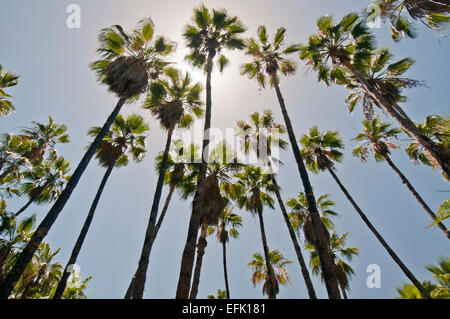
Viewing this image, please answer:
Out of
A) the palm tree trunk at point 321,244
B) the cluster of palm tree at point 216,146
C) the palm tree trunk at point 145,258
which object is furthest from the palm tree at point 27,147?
the palm tree trunk at point 321,244

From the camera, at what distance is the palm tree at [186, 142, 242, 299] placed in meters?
11.4

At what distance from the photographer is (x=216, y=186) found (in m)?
12.0

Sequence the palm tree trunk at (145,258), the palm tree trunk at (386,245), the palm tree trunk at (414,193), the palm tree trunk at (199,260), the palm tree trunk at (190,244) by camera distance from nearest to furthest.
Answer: the palm tree trunk at (190,244) → the palm tree trunk at (145,258) → the palm tree trunk at (199,260) → the palm tree trunk at (386,245) → the palm tree trunk at (414,193)

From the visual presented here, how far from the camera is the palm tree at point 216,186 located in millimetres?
11396

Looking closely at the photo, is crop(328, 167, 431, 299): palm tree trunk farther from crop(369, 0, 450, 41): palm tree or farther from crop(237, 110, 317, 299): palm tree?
crop(369, 0, 450, 41): palm tree

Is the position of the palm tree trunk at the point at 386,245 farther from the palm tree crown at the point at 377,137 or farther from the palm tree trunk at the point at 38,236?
the palm tree trunk at the point at 38,236

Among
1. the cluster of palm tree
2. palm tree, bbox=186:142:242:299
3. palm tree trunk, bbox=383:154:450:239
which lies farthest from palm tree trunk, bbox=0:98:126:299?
palm tree trunk, bbox=383:154:450:239

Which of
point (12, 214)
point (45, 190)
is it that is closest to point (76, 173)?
point (12, 214)

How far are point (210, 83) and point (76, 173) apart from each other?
652 centimetres

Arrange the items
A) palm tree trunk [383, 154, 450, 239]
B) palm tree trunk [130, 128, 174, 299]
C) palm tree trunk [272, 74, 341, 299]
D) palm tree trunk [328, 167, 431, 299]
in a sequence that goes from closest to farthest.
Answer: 1. palm tree trunk [272, 74, 341, 299]
2. palm tree trunk [130, 128, 174, 299]
3. palm tree trunk [328, 167, 431, 299]
4. palm tree trunk [383, 154, 450, 239]

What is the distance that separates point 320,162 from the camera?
50.2 ft

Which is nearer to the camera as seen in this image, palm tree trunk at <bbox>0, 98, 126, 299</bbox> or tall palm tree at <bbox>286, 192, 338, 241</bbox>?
palm tree trunk at <bbox>0, 98, 126, 299</bbox>

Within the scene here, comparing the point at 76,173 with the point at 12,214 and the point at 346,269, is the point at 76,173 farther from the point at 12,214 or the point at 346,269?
the point at 346,269
